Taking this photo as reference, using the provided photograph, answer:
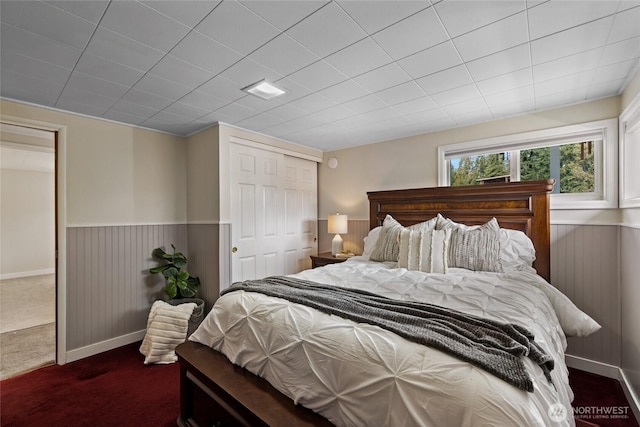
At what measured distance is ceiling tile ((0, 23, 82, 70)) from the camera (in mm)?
1600

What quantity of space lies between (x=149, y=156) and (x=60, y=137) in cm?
78

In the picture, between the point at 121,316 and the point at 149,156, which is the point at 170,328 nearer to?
the point at 121,316

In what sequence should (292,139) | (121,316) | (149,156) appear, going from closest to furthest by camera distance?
(121,316)
(149,156)
(292,139)

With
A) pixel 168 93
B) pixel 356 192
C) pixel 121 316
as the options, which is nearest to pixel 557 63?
pixel 356 192

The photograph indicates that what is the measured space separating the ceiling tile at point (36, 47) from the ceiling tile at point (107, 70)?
0.05 meters

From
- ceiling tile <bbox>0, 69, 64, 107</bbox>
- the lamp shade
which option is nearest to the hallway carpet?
ceiling tile <bbox>0, 69, 64, 107</bbox>

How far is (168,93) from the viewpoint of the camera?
2.39 metres

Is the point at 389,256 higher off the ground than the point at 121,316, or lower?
higher

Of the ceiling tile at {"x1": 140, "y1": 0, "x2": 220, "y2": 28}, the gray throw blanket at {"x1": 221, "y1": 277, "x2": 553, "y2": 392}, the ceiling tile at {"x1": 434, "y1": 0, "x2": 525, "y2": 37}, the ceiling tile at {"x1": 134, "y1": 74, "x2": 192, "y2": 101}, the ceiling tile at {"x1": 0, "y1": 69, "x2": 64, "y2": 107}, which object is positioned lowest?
the gray throw blanket at {"x1": 221, "y1": 277, "x2": 553, "y2": 392}

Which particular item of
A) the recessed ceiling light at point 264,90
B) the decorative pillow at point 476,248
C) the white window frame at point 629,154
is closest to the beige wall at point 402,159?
the white window frame at point 629,154

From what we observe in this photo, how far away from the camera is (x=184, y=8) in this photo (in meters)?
1.41

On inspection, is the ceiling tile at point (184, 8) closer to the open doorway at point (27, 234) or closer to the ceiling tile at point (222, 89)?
the ceiling tile at point (222, 89)

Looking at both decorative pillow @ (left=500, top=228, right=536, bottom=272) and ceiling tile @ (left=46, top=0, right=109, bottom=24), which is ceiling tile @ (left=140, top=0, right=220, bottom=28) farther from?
decorative pillow @ (left=500, top=228, right=536, bottom=272)

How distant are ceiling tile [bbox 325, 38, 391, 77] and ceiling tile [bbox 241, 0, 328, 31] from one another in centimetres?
39
